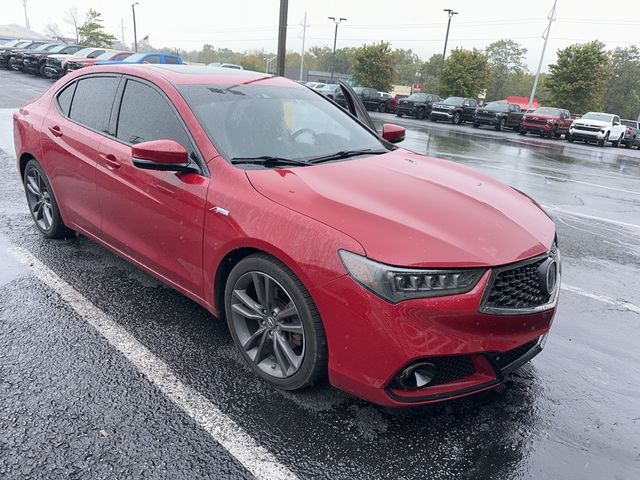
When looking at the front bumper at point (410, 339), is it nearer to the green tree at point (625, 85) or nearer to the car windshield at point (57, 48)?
the car windshield at point (57, 48)

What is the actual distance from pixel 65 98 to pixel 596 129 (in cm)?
2690

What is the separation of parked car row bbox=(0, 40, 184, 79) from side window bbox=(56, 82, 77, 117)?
57.1 ft

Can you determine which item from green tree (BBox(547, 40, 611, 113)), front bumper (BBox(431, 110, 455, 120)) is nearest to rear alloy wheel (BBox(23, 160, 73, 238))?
front bumper (BBox(431, 110, 455, 120))

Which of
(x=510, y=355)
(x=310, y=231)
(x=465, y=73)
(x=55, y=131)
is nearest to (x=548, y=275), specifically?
(x=510, y=355)

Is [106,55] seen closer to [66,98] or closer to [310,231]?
[66,98]

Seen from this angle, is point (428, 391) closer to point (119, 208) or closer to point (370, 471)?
point (370, 471)

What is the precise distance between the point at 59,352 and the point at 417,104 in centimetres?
3068

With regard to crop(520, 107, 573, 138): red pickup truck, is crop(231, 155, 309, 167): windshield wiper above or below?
above

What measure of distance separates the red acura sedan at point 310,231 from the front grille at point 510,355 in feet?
0.04

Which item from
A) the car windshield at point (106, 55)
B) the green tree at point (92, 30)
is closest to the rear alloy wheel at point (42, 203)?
the car windshield at point (106, 55)

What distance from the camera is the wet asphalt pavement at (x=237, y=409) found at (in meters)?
2.26

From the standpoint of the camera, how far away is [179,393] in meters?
2.70

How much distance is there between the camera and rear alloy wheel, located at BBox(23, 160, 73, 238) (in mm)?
4504

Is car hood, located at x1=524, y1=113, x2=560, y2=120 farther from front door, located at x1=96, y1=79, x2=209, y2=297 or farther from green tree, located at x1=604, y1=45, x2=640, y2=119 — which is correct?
green tree, located at x1=604, y1=45, x2=640, y2=119
